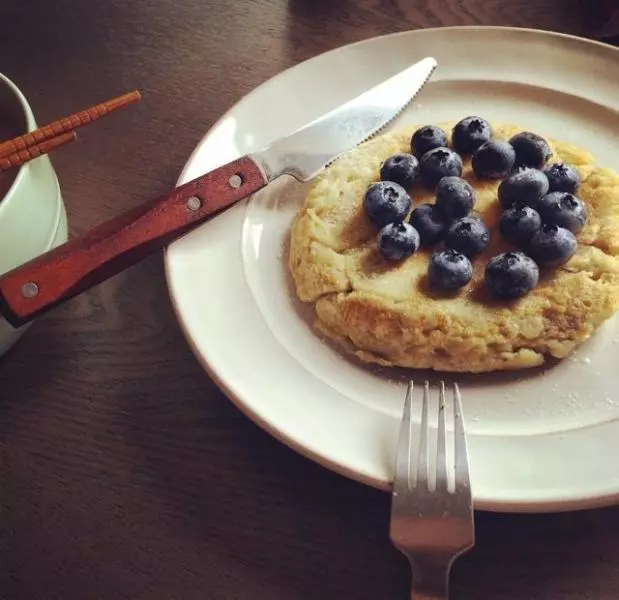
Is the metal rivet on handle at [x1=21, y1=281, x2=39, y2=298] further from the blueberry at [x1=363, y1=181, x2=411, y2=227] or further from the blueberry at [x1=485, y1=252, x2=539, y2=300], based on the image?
the blueberry at [x1=485, y1=252, x2=539, y2=300]

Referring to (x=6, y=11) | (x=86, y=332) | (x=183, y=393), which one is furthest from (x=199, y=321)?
(x=6, y=11)

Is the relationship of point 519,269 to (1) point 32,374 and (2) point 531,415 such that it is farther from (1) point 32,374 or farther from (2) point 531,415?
(1) point 32,374

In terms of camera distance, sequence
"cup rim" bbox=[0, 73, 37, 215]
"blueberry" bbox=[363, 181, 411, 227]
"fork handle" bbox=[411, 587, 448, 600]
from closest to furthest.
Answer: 1. "fork handle" bbox=[411, 587, 448, 600]
2. "cup rim" bbox=[0, 73, 37, 215]
3. "blueberry" bbox=[363, 181, 411, 227]

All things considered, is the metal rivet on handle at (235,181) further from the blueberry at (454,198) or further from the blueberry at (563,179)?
the blueberry at (563,179)

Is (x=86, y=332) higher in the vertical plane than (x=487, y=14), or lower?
lower

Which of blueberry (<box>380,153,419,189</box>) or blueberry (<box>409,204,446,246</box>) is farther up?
blueberry (<box>380,153,419,189</box>)

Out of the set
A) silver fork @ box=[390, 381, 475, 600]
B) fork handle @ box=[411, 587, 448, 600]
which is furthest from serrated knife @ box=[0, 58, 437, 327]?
fork handle @ box=[411, 587, 448, 600]

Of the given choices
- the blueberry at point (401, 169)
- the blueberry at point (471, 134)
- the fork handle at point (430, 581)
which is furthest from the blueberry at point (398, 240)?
the fork handle at point (430, 581)
